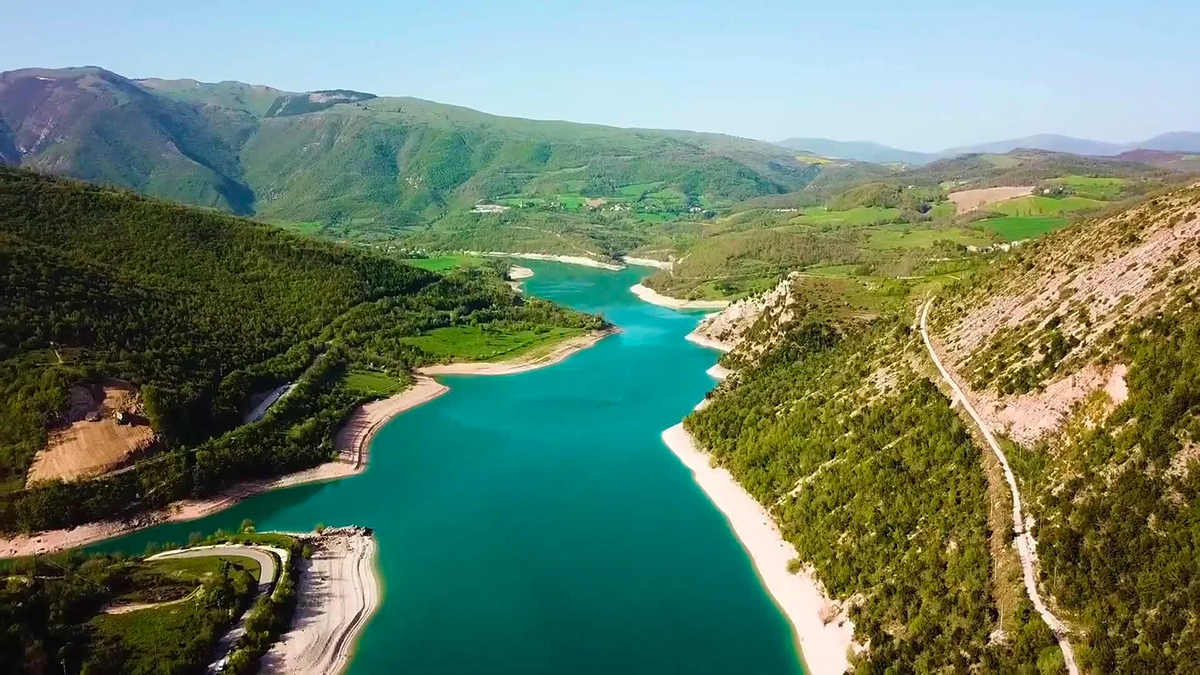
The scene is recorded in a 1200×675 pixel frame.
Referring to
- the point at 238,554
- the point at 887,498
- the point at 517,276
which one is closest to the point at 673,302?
Result: the point at 517,276

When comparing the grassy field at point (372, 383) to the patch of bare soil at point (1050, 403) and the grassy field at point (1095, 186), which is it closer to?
the patch of bare soil at point (1050, 403)

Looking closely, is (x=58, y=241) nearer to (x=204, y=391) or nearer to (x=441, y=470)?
(x=204, y=391)

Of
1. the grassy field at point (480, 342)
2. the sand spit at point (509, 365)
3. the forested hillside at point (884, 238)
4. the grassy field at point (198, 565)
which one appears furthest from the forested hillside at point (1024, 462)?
the forested hillside at point (884, 238)

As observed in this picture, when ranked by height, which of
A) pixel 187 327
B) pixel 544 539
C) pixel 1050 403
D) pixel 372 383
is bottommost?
pixel 544 539

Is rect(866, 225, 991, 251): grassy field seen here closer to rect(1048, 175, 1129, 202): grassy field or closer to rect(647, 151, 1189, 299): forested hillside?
rect(647, 151, 1189, 299): forested hillside

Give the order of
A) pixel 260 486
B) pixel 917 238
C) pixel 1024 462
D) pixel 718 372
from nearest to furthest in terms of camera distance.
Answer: pixel 1024 462 < pixel 260 486 < pixel 718 372 < pixel 917 238

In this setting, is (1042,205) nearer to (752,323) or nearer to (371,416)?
(752,323)

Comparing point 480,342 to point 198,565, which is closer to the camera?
point 198,565

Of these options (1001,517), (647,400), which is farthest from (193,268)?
(1001,517)

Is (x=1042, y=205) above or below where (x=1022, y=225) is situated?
above
